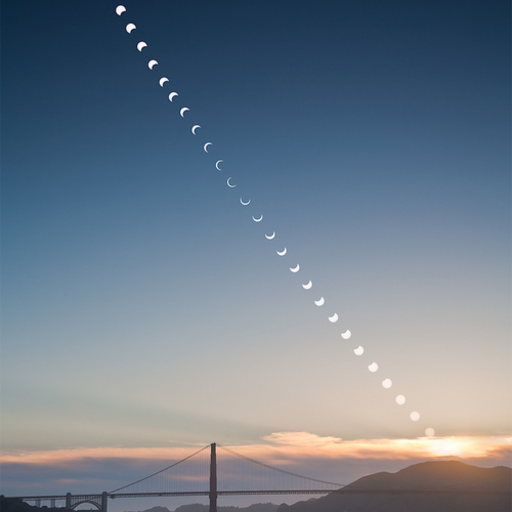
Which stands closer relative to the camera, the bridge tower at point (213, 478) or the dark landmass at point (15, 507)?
the dark landmass at point (15, 507)

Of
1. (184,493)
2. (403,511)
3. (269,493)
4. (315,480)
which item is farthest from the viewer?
(403,511)

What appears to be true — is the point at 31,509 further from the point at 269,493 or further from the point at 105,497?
the point at 269,493

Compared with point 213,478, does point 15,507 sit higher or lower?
lower

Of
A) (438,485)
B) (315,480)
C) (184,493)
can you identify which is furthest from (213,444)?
(438,485)

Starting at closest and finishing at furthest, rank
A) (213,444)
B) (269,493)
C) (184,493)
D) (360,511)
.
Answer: (269,493) < (184,493) < (213,444) < (360,511)

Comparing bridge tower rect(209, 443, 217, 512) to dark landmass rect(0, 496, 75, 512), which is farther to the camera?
bridge tower rect(209, 443, 217, 512)

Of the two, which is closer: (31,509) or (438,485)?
(31,509)

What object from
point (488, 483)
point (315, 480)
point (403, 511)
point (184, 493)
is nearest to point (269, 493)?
point (184, 493)

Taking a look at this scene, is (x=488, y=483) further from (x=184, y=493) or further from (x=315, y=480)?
(x=184, y=493)

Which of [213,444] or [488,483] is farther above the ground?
[213,444]

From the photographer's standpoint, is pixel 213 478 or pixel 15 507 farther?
pixel 213 478
